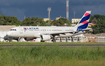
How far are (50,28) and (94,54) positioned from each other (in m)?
33.3

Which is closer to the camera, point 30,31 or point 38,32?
point 30,31

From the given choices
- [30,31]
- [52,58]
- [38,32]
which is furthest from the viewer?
[38,32]

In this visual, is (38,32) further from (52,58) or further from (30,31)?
(52,58)

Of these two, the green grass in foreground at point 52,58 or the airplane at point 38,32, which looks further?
the airplane at point 38,32

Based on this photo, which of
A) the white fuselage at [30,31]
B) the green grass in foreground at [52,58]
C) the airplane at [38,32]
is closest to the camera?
the green grass in foreground at [52,58]

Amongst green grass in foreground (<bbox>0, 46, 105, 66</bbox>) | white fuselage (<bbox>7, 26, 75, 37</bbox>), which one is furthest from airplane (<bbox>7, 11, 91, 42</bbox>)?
green grass in foreground (<bbox>0, 46, 105, 66</bbox>)

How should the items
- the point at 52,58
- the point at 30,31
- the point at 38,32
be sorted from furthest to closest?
the point at 38,32
the point at 30,31
the point at 52,58

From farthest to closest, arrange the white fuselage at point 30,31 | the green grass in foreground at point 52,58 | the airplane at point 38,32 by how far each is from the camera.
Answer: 1. the white fuselage at point 30,31
2. the airplane at point 38,32
3. the green grass in foreground at point 52,58

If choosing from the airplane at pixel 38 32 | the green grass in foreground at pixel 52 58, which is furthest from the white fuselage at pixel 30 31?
the green grass in foreground at pixel 52 58

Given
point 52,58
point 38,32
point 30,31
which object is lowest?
point 52,58

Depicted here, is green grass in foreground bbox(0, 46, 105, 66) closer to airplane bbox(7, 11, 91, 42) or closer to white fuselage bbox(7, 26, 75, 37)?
airplane bbox(7, 11, 91, 42)

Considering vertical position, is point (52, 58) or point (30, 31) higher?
point (30, 31)

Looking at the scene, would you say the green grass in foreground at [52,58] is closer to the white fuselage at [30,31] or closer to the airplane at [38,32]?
the airplane at [38,32]

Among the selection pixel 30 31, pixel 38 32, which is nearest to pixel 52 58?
pixel 30 31
